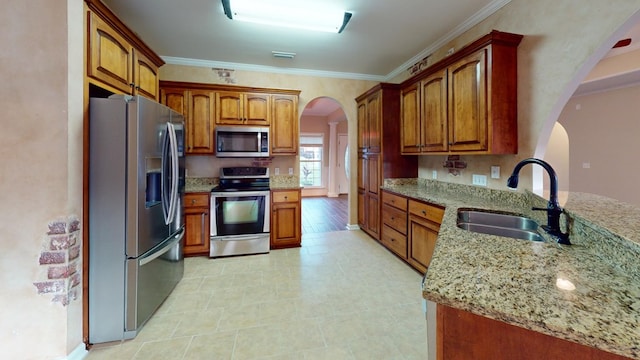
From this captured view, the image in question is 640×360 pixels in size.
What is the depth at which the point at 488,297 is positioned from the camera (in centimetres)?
74

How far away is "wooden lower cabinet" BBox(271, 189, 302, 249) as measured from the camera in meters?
3.72

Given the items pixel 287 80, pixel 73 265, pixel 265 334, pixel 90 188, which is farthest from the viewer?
pixel 287 80

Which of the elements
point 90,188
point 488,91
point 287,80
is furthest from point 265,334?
point 287,80

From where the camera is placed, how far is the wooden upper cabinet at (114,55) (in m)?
1.79

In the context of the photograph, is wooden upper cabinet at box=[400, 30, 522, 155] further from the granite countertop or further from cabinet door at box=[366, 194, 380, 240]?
cabinet door at box=[366, 194, 380, 240]

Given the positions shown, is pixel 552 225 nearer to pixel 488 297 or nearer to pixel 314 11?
pixel 488 297

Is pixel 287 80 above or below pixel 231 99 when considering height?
above

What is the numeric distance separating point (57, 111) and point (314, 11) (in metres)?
2.23

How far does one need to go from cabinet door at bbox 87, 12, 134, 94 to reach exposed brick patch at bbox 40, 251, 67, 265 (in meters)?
1.19

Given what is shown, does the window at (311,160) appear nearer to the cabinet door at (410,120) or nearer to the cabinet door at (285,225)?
the cabinet door at (285,225)

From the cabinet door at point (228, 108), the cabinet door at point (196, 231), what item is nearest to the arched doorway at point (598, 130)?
the cabinet door at point (228, 108)

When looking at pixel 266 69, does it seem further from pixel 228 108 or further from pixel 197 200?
pixel 197 200

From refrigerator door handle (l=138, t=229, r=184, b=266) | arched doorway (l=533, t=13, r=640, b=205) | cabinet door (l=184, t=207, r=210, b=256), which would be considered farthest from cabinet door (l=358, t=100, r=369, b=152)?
refrigerator door handle (l=138, t=229, r=184, b=266)

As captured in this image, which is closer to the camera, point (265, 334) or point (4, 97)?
point (4, 97)
